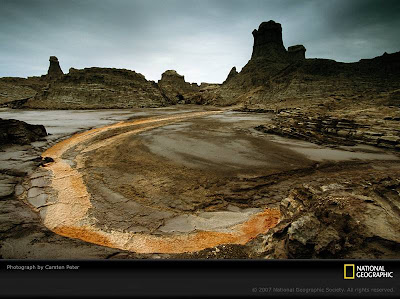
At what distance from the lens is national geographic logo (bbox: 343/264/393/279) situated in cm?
106

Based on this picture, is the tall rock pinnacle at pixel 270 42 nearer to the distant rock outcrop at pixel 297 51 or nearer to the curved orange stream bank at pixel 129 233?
the distant rock outcrop at pixel 297 51

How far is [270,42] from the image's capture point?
161 ft

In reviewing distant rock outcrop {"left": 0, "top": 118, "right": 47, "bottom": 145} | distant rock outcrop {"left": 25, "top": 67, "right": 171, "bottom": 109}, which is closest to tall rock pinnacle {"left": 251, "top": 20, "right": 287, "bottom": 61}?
distant rock outcrop {"left": 25, "top": 67, "right": 171, "bottom": 109}

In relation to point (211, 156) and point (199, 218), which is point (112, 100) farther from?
point (199, 218)

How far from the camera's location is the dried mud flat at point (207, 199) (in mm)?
1907

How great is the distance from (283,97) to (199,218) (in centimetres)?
3126

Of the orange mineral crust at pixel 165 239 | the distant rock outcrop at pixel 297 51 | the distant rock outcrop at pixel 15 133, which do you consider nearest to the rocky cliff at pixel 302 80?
the distant rock outcrop at pixel 297 51

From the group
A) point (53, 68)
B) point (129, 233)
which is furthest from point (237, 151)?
point (53, 68)

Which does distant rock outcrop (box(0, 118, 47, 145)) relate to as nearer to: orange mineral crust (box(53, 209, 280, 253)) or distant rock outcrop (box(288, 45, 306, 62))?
orange mineral crust (box(53, 209, 280, 253))

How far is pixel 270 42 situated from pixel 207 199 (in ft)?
180

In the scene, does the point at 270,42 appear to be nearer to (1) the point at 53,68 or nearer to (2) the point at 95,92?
(2) the point at 95,92

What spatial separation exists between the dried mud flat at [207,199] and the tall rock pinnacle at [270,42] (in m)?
47.3

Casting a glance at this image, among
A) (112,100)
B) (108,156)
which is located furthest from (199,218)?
(112,100)

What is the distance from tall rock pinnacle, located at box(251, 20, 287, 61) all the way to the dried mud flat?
47.3 m
